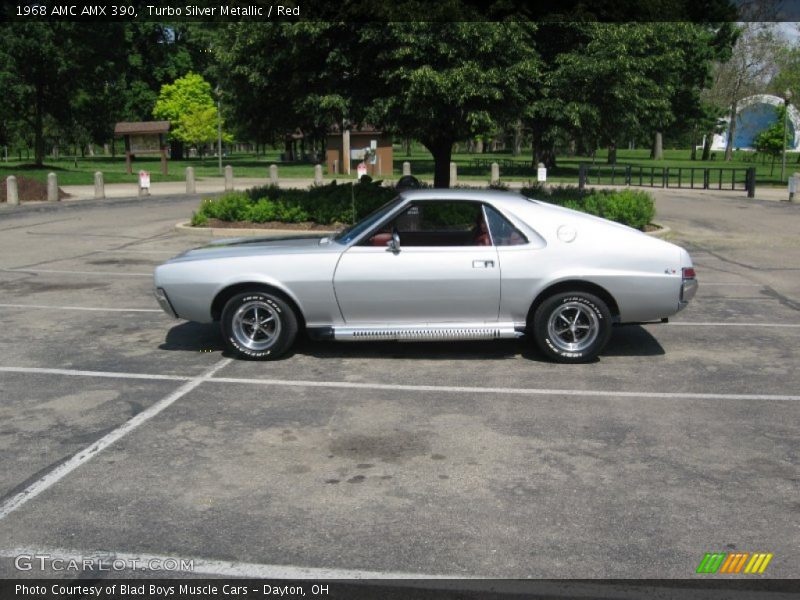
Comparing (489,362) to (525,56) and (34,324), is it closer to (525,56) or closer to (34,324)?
(34,324)

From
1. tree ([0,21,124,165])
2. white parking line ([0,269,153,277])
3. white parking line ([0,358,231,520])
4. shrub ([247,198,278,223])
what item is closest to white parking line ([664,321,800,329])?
white parking line ([0,358,231,520])

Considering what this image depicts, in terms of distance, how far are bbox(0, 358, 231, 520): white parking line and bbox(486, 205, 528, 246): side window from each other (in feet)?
9.26

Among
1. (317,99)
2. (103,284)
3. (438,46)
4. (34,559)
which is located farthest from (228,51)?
(34,559)

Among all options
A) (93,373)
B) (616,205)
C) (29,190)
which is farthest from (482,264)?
(29,190)

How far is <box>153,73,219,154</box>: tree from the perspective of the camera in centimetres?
6656

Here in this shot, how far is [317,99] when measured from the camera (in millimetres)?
17453

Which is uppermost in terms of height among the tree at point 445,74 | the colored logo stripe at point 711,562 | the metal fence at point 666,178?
the tree at point 445,74

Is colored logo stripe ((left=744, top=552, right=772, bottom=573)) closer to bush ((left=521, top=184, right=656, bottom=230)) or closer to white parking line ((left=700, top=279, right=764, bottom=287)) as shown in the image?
white parking line ((left=700, top=279, right=764, bottom=287))

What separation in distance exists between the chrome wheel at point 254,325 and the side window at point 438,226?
3.79 ft

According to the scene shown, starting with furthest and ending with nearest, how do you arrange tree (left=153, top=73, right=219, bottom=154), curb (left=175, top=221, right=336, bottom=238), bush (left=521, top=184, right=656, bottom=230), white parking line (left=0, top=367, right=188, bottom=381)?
tree (left=153, top=73, right=219, bottom=154) < curb (left=175, top=221, right=336, bottom=238) < bush (left=521, top=184, right=656, bottom=230) < white parking line (left=0, top=367, right=188, bottom=381)

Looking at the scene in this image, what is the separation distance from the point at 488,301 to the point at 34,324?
533 centimetres

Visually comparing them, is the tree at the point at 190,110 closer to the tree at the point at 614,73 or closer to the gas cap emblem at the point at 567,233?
the tree at the point at 614,73

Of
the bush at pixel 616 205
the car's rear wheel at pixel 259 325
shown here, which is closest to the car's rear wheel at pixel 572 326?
the car's rear wheel at pixel 259 325

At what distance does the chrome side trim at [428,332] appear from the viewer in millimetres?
7926
